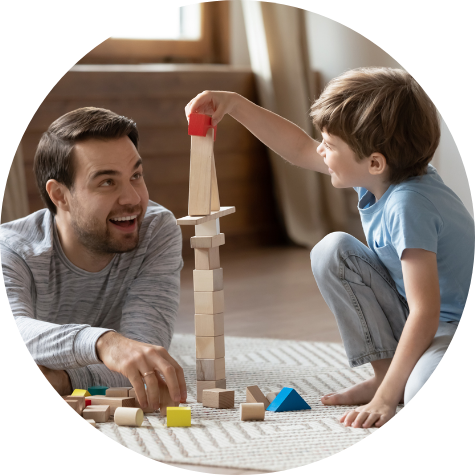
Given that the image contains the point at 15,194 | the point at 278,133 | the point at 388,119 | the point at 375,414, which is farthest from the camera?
the point at 15,194

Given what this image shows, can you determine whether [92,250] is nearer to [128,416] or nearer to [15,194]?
[128,416]

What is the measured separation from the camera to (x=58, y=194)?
1.35 meters

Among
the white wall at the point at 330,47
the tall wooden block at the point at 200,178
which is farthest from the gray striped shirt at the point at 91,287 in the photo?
the white wall at the point at 330,47

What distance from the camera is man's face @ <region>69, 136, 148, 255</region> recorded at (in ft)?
4.20

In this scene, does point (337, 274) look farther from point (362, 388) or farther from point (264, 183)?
point (264, 183)

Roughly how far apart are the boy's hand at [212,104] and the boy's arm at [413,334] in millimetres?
441

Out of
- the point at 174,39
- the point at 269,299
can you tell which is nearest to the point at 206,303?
the point at 269,299

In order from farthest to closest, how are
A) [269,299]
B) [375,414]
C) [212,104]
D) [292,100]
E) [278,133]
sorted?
[292,100] → [269,299] → [278,133] → [212,104] → [375,414]

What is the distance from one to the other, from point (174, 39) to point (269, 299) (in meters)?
1.56

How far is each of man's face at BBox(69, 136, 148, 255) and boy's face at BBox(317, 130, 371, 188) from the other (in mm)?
398

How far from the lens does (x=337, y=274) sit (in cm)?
116

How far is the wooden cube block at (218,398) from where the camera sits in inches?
44.5

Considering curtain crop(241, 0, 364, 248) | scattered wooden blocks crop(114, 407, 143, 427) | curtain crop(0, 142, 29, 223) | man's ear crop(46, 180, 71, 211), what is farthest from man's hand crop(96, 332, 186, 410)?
curtain crop(241, 0, 364, 248)

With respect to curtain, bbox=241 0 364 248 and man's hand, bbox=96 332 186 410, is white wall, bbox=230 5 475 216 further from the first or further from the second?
man's hand, bbox=96 332 186 410
